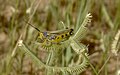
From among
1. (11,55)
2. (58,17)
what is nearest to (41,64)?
(11,55)

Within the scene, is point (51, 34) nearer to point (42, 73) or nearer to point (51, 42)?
point (51, 42)

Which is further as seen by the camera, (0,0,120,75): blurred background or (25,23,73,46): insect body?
(0,0,120,75): blurred background

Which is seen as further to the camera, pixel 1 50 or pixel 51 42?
pixel 1 50

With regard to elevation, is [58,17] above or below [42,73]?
above

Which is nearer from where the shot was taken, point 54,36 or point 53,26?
point 54,36

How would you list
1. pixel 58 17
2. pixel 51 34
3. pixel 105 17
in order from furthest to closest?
pixel 105 17
pixel 58 17
pixel 51 34

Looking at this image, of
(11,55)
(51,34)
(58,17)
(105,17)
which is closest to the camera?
(51,34)

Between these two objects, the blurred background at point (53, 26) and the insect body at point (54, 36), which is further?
the blurred background at point (53, 26)

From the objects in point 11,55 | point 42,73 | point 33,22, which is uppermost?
point 33,22
